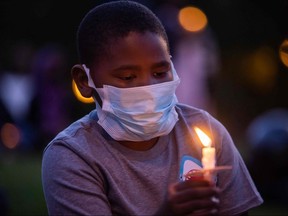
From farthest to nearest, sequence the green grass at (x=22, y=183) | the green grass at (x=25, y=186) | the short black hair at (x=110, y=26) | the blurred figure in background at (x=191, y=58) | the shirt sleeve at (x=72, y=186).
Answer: the blurred figure in background at (x=191, y=58) → the green grass at (x=22, y=183) → the green grass at (x=25, y=186) → the short black hair at (x=110, y=26) → the shirt sleeve at (x=72, y=186)

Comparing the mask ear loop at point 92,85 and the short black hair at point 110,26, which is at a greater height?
the short black hair at point 110,26

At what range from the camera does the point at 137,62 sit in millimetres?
3412

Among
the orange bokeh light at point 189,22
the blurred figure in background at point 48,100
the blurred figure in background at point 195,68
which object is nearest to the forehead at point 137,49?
the blurred figure in background at point 195,68

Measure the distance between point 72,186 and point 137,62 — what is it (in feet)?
2.16

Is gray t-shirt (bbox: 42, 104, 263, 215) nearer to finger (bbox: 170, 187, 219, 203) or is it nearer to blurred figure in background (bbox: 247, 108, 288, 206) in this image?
finger (bbox: 170, 187, 219, 203)

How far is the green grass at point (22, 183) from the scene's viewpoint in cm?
831

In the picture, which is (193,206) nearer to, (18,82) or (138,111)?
(138,111)

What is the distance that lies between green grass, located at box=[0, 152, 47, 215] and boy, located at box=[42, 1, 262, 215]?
4310mm

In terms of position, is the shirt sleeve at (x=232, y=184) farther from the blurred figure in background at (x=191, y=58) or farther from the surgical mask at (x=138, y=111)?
the blurred figure in background at (x=191, y=58)

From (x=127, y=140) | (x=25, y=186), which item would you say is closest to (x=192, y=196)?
(x=127, y=140)

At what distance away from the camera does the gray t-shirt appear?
334cm

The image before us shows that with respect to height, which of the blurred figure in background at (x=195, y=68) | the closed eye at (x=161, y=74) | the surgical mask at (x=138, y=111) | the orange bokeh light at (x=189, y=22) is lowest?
the blurred figure in background at (x=195, y=68)

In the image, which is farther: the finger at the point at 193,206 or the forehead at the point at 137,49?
the forehead at the point at 137,49

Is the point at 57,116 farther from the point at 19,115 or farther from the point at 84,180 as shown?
the point at 84,180
